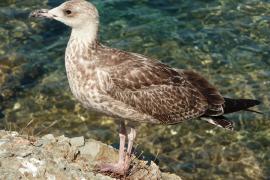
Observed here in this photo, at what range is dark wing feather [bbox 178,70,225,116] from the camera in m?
8.59

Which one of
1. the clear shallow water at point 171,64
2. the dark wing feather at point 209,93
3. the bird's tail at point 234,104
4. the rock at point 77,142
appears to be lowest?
the clear shallow water at point 171,64

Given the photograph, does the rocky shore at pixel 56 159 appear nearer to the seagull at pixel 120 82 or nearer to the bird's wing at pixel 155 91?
the seagull at pixel 120 82

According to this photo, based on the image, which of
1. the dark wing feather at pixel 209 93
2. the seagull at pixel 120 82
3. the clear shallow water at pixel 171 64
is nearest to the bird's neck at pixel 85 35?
the seagull at pixel 120 82

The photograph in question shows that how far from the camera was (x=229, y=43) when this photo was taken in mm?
13250

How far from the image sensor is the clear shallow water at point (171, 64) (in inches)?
416

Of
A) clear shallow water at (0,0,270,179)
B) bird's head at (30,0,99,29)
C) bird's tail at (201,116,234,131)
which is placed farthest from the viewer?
clear shallow water at (0,0,270,179)

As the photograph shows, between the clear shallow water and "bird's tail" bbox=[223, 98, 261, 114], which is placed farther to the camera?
the clear shallow water

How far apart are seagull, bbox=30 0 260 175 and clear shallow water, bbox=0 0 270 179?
196 cm

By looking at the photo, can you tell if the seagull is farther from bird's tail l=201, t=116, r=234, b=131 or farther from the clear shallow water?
the clear shallow water

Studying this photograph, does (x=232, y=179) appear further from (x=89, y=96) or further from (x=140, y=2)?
(x=140, y=2)

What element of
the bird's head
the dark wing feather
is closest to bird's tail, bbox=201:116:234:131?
the dark wing feather

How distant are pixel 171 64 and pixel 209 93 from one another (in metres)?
3.96

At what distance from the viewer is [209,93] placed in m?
8.71

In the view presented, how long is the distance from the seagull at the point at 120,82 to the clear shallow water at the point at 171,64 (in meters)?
1.96
